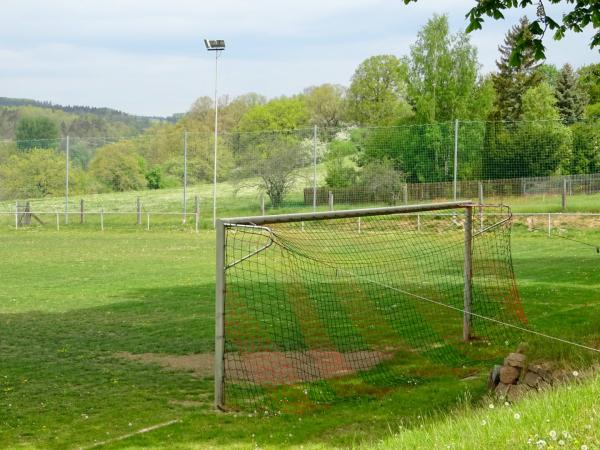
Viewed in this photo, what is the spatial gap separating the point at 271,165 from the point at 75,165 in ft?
31.8

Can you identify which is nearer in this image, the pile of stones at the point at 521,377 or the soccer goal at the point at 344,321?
the pile of stones at the point at 521,377

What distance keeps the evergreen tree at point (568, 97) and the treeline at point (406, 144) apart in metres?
0.07

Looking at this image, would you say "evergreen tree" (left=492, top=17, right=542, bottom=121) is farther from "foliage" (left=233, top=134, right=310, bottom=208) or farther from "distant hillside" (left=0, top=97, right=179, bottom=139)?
"distant hillside" (left=0, top=97, right=179, bottom=139)

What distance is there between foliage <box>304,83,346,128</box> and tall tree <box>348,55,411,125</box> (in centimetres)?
354

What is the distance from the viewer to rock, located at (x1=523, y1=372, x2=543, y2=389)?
7.11 meters

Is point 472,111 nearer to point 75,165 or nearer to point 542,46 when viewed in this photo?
point 75,165

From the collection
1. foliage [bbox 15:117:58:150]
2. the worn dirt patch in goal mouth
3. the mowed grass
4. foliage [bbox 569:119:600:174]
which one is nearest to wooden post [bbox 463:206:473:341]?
the mowed grass

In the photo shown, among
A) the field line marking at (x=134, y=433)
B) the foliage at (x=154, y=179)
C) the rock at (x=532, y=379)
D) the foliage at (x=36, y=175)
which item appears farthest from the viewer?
the foliage at (x=154, y=179)

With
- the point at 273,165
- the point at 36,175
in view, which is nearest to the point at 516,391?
the point at 273,165

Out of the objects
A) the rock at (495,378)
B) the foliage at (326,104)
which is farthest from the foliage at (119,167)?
the rock at (495,378)

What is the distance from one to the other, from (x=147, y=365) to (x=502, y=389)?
3845mm

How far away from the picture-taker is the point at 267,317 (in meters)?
12.3

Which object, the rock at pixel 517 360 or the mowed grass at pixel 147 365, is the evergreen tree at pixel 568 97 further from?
the rock at pixel 517 360

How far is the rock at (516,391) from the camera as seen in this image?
7011mm
